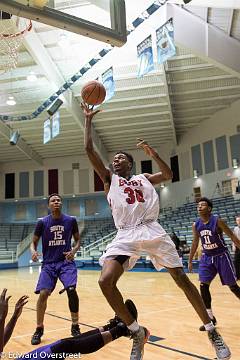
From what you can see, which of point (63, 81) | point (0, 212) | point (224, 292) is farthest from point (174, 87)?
point (0, 212)

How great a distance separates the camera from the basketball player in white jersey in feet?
9.46

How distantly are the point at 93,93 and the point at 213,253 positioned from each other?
249cm

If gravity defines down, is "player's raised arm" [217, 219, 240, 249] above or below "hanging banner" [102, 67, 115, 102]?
below

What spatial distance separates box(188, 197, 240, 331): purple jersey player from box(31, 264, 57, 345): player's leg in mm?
1855

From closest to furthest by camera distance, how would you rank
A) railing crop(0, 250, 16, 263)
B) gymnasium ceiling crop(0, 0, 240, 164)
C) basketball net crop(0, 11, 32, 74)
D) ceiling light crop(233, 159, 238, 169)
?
basketball net crop(0, 11, 32, 74) < gymnasium ceiling crop(0, 0, 240, 164) < ceiling light crop(233, 159, 238, 169) < railing crop(0, 250, 16, 263)

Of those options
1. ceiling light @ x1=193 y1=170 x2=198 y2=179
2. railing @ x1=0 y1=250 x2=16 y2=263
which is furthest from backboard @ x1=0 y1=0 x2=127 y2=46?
railing @ x1=0 y1=250 x2=16 y2=263

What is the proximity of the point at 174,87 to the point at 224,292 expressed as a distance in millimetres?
12765

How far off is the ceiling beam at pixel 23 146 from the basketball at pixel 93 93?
1838 cm

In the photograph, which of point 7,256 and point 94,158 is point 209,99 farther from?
point 94,158

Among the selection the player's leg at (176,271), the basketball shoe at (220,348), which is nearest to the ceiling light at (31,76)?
the player's leg at (176,271)

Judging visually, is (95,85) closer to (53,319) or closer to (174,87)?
(53,319)

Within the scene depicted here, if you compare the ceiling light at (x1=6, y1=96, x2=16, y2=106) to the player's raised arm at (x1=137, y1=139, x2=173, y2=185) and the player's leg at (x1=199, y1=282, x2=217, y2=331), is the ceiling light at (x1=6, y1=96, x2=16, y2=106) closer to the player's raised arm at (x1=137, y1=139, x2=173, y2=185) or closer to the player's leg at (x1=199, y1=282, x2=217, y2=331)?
the player's leg at (x1=199, y1=282, x2=217, y2=331)

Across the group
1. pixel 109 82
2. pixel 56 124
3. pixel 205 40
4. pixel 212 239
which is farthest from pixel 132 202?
pixel 56 124

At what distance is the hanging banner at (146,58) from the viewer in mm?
10688
